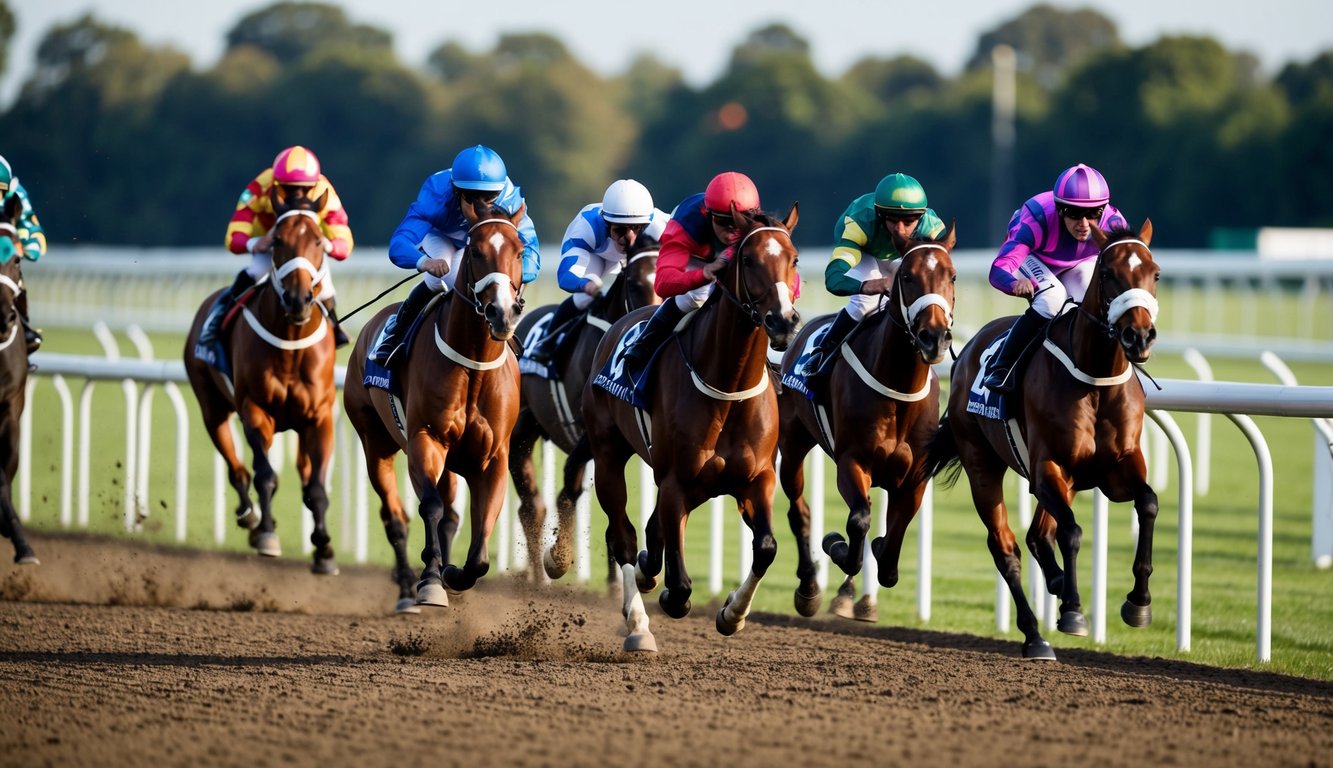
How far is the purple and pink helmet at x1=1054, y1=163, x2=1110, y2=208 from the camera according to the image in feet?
22.4

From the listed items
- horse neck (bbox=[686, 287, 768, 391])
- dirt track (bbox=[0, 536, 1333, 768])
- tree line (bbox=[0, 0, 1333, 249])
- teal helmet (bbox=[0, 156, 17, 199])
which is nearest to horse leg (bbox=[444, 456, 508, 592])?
dirt track (bbox=[0, 536, 1333, 768])

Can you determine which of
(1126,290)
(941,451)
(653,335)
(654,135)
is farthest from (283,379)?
(654,135)

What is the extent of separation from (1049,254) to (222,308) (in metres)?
4.34

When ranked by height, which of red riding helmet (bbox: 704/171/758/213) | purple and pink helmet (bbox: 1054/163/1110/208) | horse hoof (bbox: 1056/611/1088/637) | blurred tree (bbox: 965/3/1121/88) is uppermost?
blurred tree (bbox: 965/3/1121/88)

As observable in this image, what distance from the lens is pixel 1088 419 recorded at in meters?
6.59

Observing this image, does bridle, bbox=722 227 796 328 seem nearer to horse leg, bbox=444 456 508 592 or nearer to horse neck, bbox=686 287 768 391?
horse neck, bbox=686 287 768 391

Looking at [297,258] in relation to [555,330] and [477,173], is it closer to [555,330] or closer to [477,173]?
A: [477,173]

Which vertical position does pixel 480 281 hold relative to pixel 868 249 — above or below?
below

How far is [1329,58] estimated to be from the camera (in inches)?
1951

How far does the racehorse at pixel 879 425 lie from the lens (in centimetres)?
691

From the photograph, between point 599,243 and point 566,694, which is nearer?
point 566,694

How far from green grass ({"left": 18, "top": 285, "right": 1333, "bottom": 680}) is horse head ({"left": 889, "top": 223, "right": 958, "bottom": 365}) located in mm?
1814

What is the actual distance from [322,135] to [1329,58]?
109ft

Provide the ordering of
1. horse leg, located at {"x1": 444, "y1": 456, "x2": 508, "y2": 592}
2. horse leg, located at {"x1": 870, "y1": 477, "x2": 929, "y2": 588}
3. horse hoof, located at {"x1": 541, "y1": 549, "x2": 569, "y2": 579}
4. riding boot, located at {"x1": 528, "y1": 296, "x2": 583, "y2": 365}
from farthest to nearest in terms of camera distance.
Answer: riding boot, located at {"x1": 528, "y1": 296, "x2": 583, "y2": 365}, horse hoof, located at {"x1": 541, "y1": 549, "x2": 569, "y2": 579}, horse leg, located at {"x1": 870, "y1": 477, "x2": 929, "y2": 588}, horse leg, located at {"x1": 444, "y1": 456, "x2": 508, "y2": 592}
